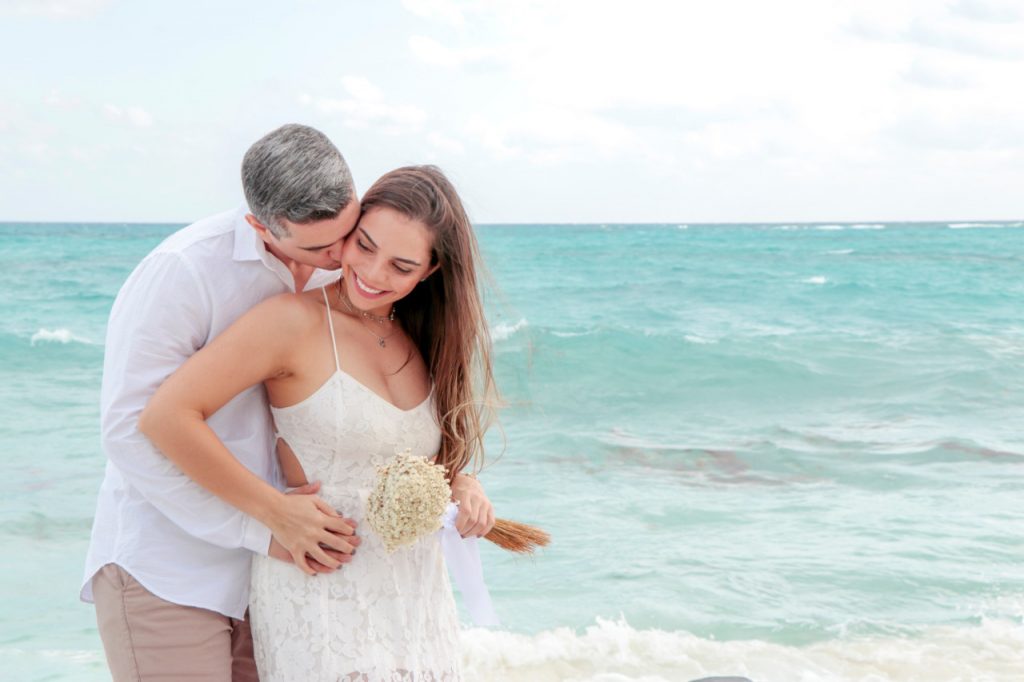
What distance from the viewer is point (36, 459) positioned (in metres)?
9.63

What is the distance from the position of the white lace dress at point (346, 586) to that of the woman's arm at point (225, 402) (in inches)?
3.3

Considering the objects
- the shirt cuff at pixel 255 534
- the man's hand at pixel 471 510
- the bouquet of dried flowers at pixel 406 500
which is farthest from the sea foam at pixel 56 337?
the bouquet of dried flowers at pixel 406 500

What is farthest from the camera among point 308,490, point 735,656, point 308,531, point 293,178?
point 735,656

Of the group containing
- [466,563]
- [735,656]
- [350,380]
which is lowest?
[735,656]

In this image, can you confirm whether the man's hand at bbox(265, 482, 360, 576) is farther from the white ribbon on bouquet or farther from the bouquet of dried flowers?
the white ribbon on bouquet

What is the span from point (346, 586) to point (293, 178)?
37.9 inches

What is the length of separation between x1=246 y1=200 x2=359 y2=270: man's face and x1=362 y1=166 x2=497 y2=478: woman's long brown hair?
0.11m

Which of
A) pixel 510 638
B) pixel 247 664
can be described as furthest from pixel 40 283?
pixel 247 664

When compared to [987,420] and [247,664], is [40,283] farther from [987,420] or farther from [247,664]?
[247,664]

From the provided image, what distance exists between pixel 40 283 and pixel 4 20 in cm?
1172

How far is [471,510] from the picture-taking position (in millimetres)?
2740

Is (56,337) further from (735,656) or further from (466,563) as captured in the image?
(466,563)

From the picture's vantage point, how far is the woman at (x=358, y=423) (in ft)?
8.36

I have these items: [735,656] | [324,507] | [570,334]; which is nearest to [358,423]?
[324,507]
